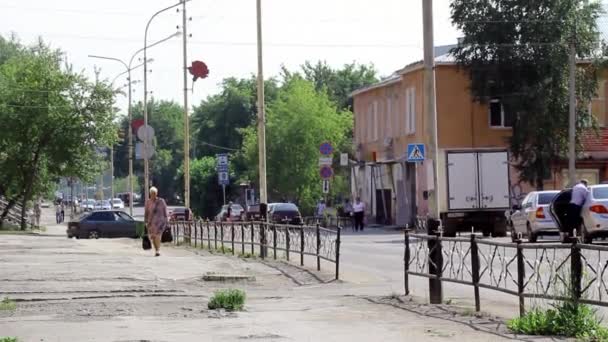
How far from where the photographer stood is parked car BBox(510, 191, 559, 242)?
3412 cm

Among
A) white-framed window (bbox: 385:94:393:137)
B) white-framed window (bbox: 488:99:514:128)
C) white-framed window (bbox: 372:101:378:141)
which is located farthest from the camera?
white-framed window (bbox: 372:101:378:141)

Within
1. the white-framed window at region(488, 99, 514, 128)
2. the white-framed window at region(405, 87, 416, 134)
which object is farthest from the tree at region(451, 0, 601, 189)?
the white-framed window at region(405, 87, 416, 134)

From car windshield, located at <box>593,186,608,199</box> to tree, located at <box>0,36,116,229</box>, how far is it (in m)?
34.6

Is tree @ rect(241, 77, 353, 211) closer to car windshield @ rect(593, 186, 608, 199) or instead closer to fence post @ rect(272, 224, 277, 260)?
car windshield @ rect(593, 186, 608, 199)

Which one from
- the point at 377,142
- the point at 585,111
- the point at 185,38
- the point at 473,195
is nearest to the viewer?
the point at 473,195

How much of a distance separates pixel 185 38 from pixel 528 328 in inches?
1386

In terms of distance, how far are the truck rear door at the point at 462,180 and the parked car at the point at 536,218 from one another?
513 centimetres

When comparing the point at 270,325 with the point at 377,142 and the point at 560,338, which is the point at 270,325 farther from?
the point at 377,142

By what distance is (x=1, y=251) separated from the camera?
105ft

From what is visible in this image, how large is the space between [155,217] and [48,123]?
31570mm

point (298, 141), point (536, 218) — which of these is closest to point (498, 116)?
point (298, 141)

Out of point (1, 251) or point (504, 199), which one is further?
point (504, 199)

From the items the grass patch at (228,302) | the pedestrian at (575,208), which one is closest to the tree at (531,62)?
the pedestrian at (575,208)

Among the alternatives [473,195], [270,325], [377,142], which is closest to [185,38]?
[473,195]
